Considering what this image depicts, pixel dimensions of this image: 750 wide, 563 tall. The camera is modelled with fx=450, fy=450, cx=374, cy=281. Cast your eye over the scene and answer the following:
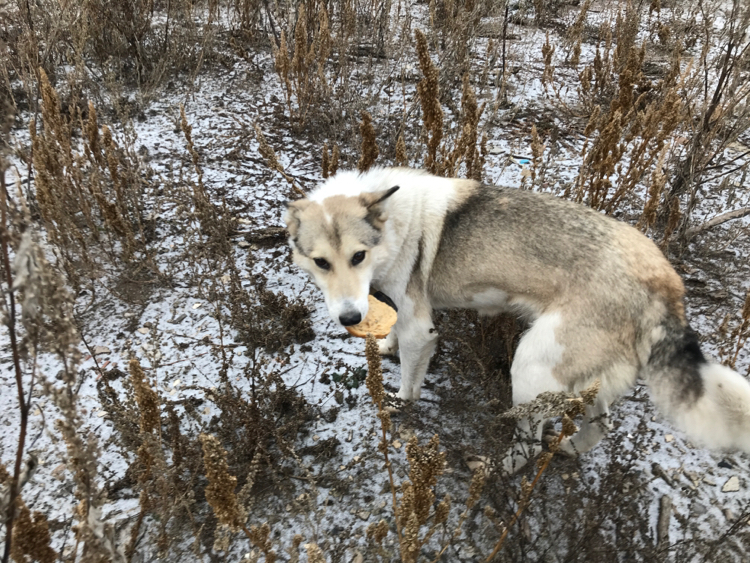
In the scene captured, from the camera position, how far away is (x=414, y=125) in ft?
15.4

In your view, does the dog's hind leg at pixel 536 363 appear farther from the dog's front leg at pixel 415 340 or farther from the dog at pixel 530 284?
the dog's front leg at pixel 415 340

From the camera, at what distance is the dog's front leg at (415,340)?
8.24 ft

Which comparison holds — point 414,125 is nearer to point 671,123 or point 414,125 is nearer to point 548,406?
point 671,123

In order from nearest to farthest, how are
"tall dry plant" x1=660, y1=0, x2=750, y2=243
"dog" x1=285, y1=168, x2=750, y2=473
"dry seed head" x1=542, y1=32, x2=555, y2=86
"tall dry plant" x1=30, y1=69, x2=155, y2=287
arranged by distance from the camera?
"dog" x1=285, y1=168, x2=750, y2=473 < "tall dry plant" x1=30, y1=69, x2=155, y2=287 < "tall dry plant" x1=660, y1=0, x2=750, y2=243 < "dry seed head" x1=542, y1=32, x2=555, y2=86

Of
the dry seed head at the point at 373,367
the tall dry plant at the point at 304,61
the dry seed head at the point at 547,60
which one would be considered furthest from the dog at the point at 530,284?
the dry seed head at the point at 547,60

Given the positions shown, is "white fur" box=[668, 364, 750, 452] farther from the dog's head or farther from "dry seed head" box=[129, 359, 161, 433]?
"dry seed head" box=[129, 359, 161, 433]

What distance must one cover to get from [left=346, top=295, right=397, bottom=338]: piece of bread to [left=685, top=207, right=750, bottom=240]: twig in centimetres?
270

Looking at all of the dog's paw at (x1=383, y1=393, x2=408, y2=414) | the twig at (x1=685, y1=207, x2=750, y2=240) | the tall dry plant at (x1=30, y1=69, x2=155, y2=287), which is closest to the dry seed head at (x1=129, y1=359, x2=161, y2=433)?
the dog's paw at (x1=383, y1=393, x2=408, y2=414)

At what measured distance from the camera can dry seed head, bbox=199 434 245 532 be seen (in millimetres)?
1027

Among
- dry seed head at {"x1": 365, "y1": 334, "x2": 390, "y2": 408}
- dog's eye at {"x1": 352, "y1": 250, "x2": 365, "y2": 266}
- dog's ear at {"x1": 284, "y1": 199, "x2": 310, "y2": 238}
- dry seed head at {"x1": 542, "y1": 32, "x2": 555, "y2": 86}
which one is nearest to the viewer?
dry seed head at {"x1": 365, "y1": 334, "x2": 390, "y2": 408}

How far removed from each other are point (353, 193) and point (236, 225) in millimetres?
1529

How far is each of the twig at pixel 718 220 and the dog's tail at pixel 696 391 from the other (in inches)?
81.2

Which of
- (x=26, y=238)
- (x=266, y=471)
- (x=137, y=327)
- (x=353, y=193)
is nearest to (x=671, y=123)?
(x=353, y=193)

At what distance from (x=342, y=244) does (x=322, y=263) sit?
0.51 feet
